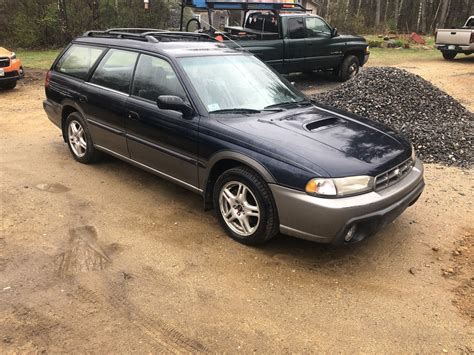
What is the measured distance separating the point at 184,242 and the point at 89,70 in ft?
9.07

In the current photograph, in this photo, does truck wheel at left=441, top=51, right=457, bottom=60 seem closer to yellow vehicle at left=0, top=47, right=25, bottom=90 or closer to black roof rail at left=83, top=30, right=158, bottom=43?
yellow vehicle at left=0, top=47, right=25, bottom=90

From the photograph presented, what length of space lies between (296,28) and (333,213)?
30.4ft

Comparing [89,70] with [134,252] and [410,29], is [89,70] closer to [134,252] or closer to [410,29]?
[134,252]

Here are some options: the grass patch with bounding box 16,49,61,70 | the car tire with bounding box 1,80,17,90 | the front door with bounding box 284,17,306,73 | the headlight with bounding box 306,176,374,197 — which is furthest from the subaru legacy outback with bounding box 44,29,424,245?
the grass patch with bounding box 16,49,61,70

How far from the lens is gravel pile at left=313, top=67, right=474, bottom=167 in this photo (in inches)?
251

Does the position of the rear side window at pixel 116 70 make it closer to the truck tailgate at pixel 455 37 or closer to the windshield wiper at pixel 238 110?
the windshield wiper at pixel 238 110

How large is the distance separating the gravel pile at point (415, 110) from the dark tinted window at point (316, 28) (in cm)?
362

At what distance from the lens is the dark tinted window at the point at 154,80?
173 inches

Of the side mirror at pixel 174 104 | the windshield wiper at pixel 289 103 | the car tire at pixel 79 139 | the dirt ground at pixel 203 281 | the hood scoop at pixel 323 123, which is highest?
the side mirror at pixel 174 104

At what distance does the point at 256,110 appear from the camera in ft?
14.1

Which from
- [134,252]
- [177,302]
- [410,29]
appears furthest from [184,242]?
[410,29]

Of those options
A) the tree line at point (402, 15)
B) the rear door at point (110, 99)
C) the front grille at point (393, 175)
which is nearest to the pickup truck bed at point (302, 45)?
the rear door at point (110, 99)

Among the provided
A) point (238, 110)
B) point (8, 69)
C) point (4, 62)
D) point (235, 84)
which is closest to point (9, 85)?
point (8, 69)

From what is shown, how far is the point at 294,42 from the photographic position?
1143cm
